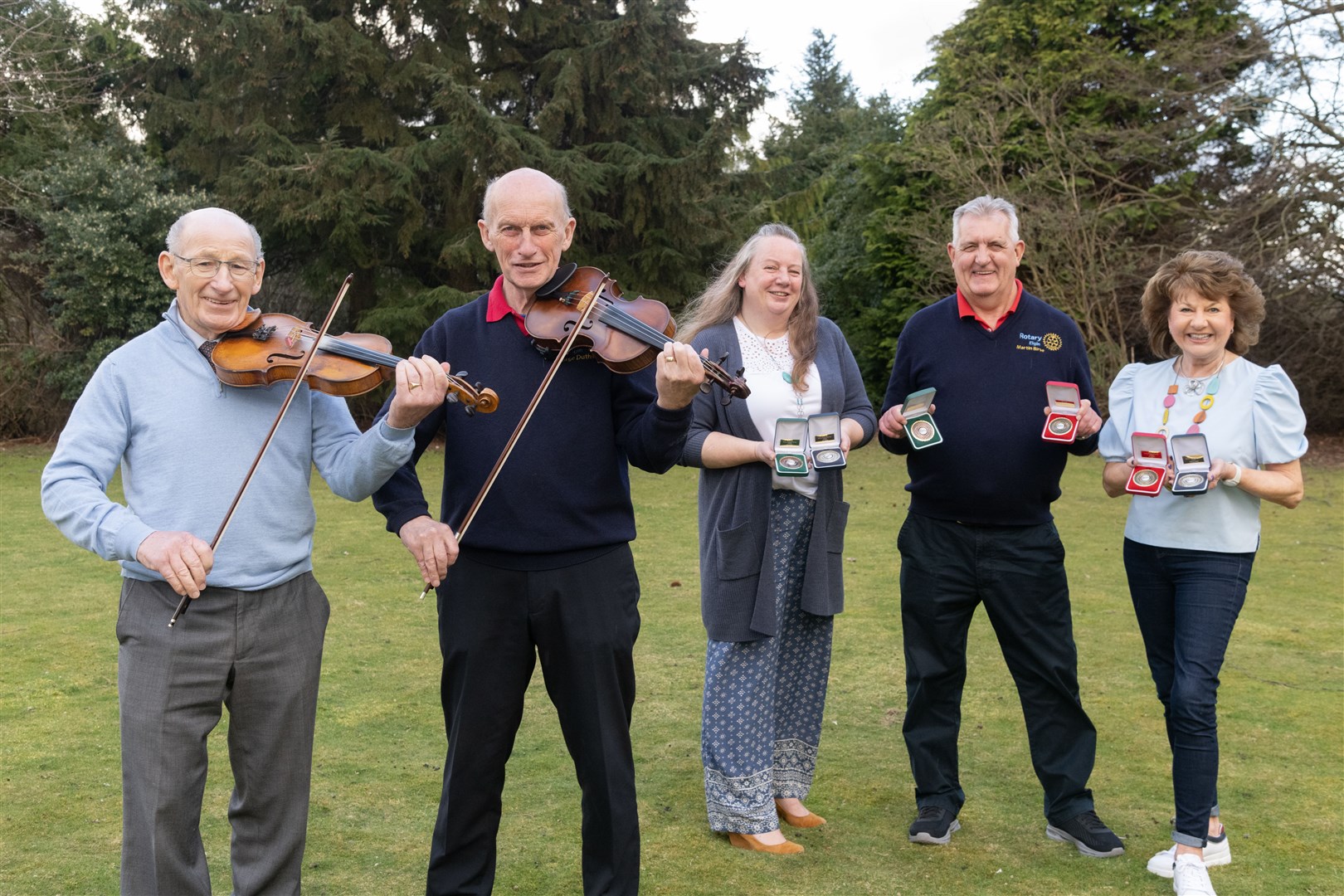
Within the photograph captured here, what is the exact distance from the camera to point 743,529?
3857 mm

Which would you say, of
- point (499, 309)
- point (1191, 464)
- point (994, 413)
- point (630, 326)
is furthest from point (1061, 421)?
point (499, 309)

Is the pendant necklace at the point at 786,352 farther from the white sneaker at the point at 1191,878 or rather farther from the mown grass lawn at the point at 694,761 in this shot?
the white sneaker at the point at 1191,878

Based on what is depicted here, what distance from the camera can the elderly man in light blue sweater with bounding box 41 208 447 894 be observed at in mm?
2672

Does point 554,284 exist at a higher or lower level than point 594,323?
higher

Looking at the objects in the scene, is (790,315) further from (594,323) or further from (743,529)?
(594,323)

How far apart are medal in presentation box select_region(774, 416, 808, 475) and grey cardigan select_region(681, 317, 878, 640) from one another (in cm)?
24

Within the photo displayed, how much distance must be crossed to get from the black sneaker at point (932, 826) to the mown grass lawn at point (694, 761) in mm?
55

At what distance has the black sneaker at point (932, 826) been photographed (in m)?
3.89

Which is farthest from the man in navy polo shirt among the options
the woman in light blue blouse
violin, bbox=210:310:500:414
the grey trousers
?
the grey trousers

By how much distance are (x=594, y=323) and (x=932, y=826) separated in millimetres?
2117

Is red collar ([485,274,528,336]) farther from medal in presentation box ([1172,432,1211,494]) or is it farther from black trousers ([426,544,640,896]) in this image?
medal in presentation box ([1172,432,1211,494])

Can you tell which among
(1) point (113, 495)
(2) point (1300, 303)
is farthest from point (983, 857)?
(2) point (1300, 303)

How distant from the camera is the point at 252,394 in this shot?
2.81 metres

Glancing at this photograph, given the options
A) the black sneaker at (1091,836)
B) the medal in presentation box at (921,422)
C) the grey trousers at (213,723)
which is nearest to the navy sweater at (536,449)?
the grey trousers at (213,723)
